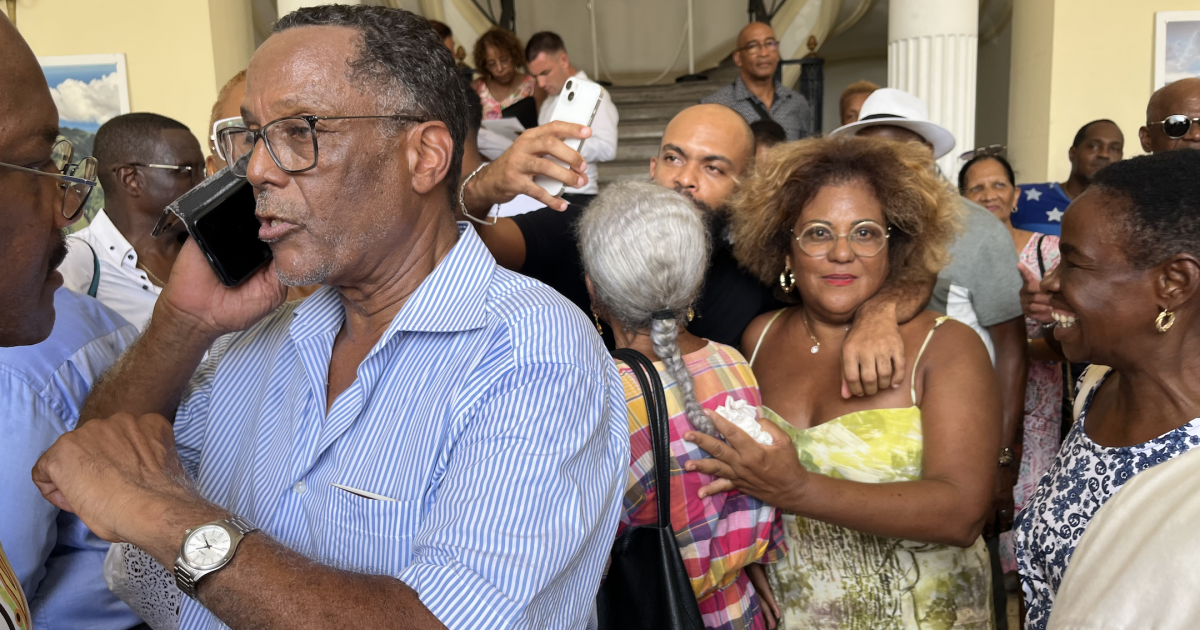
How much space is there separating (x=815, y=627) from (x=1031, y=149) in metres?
5.34

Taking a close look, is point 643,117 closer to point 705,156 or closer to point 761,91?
point 761,91

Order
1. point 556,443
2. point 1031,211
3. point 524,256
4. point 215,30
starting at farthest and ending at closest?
point 215,30 < point 1031,211 < point 524,256 < point 556,443

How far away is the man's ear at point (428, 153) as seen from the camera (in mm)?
1546

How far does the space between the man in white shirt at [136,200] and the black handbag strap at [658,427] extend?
246cm

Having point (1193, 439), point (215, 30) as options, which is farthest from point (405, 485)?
point (215, 30)

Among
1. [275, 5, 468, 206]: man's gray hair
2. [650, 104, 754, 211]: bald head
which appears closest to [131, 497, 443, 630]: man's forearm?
[275, 5, 468, 206]: man's gray hair

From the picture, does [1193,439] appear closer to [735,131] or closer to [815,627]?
[815,627]

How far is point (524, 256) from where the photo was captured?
8.69ft

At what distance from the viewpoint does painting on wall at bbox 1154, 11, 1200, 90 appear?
6145mm

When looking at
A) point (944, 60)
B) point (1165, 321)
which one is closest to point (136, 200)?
point (1165, 321)

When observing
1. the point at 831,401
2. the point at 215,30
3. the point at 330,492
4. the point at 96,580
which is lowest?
the point at 96,580

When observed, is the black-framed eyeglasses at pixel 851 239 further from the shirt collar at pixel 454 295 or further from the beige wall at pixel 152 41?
the beige wall at pixel 152 41

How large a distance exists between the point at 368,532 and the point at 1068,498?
1541 mm

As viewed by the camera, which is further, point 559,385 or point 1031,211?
point 1031,211
